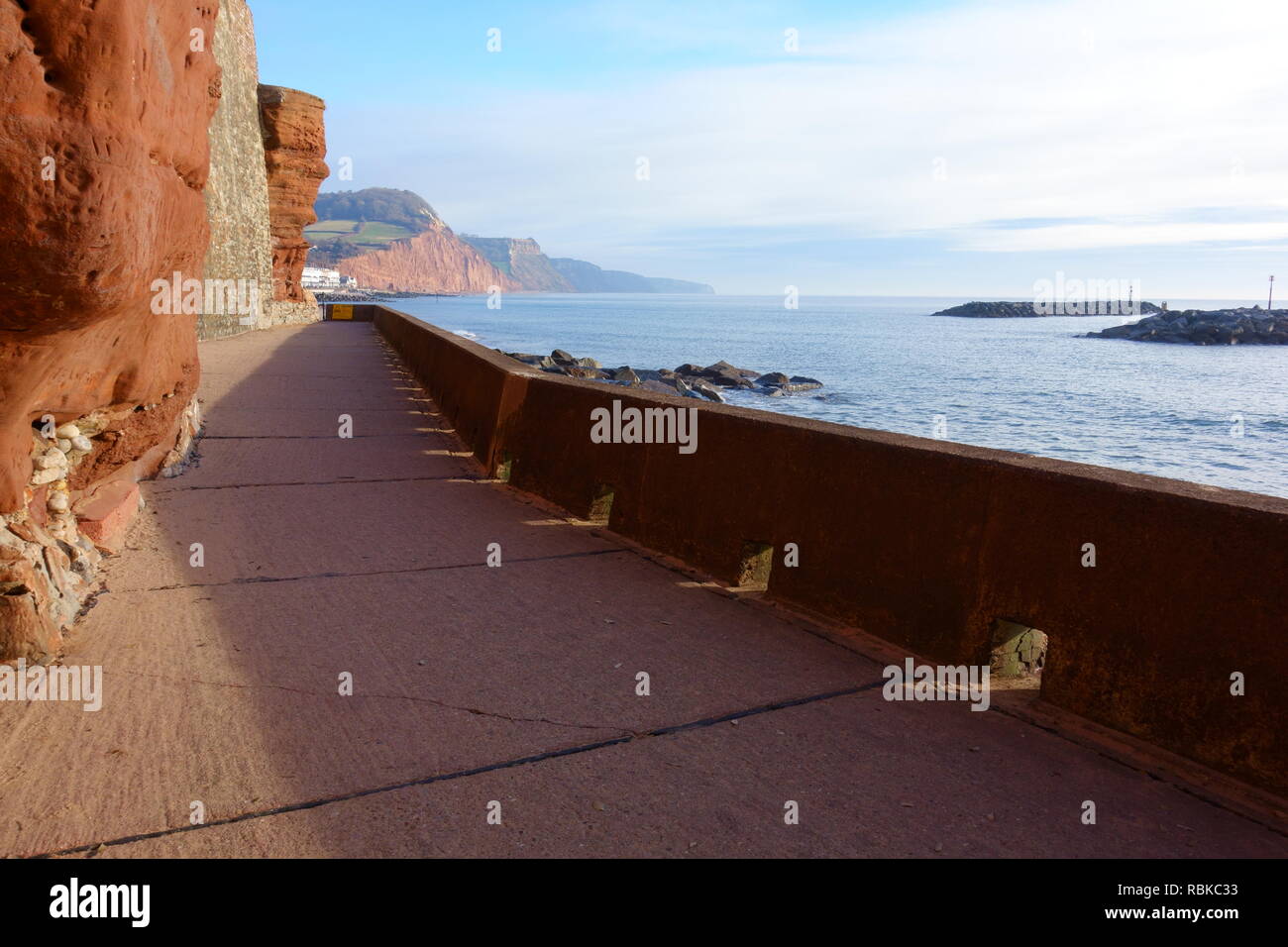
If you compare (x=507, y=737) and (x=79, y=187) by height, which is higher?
(x=79, y=187)

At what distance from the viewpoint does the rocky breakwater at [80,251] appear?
3.12 m

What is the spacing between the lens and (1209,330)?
295 ft

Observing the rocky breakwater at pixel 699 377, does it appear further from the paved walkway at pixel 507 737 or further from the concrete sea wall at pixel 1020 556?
the paved walkway at pixel 507 737

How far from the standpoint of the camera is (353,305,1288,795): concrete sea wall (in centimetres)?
311

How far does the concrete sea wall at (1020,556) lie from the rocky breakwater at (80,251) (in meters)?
3.01

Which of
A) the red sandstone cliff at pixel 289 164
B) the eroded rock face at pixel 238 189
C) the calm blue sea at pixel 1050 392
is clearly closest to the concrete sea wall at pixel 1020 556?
the calm blue sea at pixel 1050 392

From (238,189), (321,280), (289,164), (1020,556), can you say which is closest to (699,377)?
(289,164)

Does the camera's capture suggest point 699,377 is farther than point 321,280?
No

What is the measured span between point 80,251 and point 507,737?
2246mm

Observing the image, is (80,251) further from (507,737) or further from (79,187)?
(507,737)

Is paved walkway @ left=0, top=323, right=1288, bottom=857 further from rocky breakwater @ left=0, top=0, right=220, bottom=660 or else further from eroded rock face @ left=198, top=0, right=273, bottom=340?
eroded rock face @ left=198, top=0, right=273, bottom=340

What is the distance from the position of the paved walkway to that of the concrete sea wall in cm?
27

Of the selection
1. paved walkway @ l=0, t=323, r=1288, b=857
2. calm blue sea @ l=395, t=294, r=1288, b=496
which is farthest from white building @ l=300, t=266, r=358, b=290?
paved walkway @ l=0, t=323, r=1288, b=857

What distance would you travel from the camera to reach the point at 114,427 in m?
5.77
